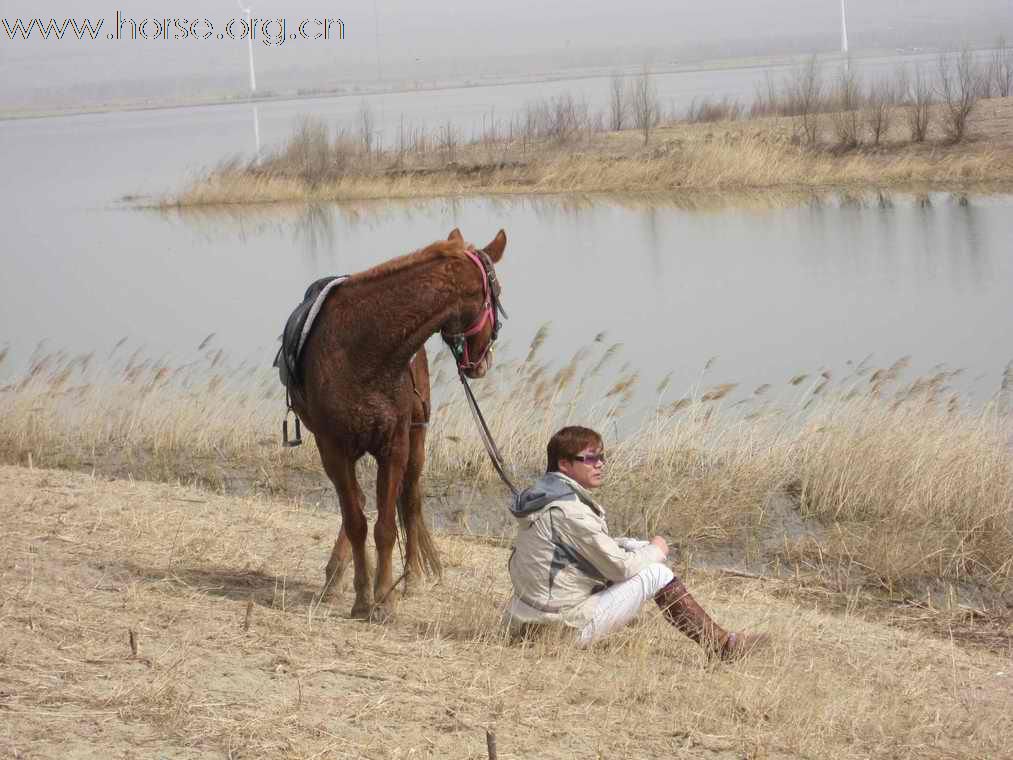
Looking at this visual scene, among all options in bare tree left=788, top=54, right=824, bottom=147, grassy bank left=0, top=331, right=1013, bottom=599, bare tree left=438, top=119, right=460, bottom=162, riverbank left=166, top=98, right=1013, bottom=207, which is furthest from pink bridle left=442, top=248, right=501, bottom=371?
bare tree left=438, top=119, right=460, bottom=162

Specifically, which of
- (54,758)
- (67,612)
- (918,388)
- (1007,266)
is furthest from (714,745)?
(1007,266)

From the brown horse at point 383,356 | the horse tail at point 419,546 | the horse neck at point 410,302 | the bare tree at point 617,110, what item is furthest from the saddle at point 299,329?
the bare tree at point 617,110

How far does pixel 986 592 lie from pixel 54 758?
21.4 feet

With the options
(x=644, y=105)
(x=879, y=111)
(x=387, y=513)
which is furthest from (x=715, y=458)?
(x=644, y=105)

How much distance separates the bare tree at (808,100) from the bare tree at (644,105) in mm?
4376

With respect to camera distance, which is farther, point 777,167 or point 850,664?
point 777,167

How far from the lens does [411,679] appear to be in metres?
5.73

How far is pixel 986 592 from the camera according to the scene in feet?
30.8

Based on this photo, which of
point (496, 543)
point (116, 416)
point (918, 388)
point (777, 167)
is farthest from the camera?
point (777, 167)

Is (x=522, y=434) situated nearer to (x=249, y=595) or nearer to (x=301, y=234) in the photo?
(x=249, y=595)

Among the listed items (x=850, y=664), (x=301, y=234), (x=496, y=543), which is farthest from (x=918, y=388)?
(x=301, y=234)

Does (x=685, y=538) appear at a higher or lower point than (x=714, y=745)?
lower

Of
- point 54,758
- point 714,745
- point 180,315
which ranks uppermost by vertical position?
point 54,758

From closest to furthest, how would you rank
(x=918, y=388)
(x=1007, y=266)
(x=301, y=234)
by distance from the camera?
(x=918, y=388)
(x=1007, y=266)
(x=301, y=234)
